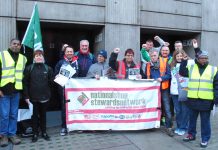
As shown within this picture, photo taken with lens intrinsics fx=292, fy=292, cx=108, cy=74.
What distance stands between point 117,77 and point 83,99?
940 mm

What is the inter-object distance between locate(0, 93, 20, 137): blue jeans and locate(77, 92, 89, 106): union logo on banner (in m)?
1.28

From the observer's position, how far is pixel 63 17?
771 centimetres

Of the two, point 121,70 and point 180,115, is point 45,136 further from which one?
point 180,115

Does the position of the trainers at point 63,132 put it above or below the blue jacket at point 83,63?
below

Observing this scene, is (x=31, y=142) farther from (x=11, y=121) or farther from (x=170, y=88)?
(x=170, y=88)

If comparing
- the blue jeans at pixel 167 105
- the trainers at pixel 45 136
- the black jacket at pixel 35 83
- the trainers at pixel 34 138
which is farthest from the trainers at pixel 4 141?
the blue jeans at pixel 167 105

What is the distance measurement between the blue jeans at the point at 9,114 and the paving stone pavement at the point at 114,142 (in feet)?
1.00

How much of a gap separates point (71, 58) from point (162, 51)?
2107 mm

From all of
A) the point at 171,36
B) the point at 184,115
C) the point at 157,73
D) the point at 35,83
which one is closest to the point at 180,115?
the point at 184,115

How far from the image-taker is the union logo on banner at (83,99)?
6.31 metres

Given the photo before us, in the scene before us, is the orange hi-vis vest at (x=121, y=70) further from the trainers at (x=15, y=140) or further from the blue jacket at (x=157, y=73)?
the trainers at (x=15, y=140)

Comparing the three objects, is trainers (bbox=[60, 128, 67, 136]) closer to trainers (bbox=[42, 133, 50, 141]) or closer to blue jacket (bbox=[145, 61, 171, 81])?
trainers (bbox=[42, 133, 50, 141])

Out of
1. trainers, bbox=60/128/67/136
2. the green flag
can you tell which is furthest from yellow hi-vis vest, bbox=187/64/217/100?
the green flag

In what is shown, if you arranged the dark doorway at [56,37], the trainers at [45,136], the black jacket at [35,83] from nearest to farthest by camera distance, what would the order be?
the black jacket at [35,83] → the trainers at [45,136] → the dark doorway at [56,37]
